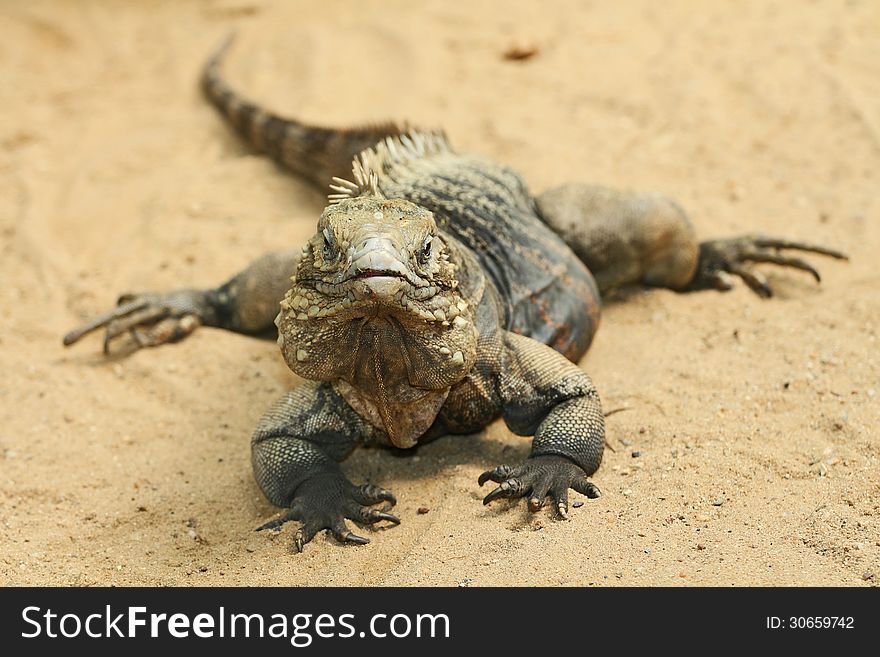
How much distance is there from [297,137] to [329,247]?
458cm

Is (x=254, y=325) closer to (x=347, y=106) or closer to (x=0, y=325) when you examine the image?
(x=0, y=325)

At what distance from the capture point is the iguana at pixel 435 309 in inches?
186

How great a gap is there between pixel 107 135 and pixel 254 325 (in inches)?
163

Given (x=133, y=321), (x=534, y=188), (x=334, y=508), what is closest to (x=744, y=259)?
(x=534, y=188)

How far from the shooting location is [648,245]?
7.30 metres

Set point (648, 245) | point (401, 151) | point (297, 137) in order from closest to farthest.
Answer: point (401, 151) < point (648, 245) < point (297, 137)

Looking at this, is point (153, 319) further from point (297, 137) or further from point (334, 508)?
point (334, 508)

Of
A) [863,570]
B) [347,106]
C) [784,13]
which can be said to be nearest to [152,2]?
[347,106]

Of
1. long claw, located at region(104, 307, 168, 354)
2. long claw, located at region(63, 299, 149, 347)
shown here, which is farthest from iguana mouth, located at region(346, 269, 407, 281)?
long claw, located at region(63, 299, 149, 347)

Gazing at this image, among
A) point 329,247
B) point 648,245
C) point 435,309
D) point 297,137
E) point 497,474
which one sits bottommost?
point 297,137

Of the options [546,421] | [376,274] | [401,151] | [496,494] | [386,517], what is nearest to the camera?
[376,274]

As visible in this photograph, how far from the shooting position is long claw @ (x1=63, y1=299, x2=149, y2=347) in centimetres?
722

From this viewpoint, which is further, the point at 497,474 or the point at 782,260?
the point at 782,260
